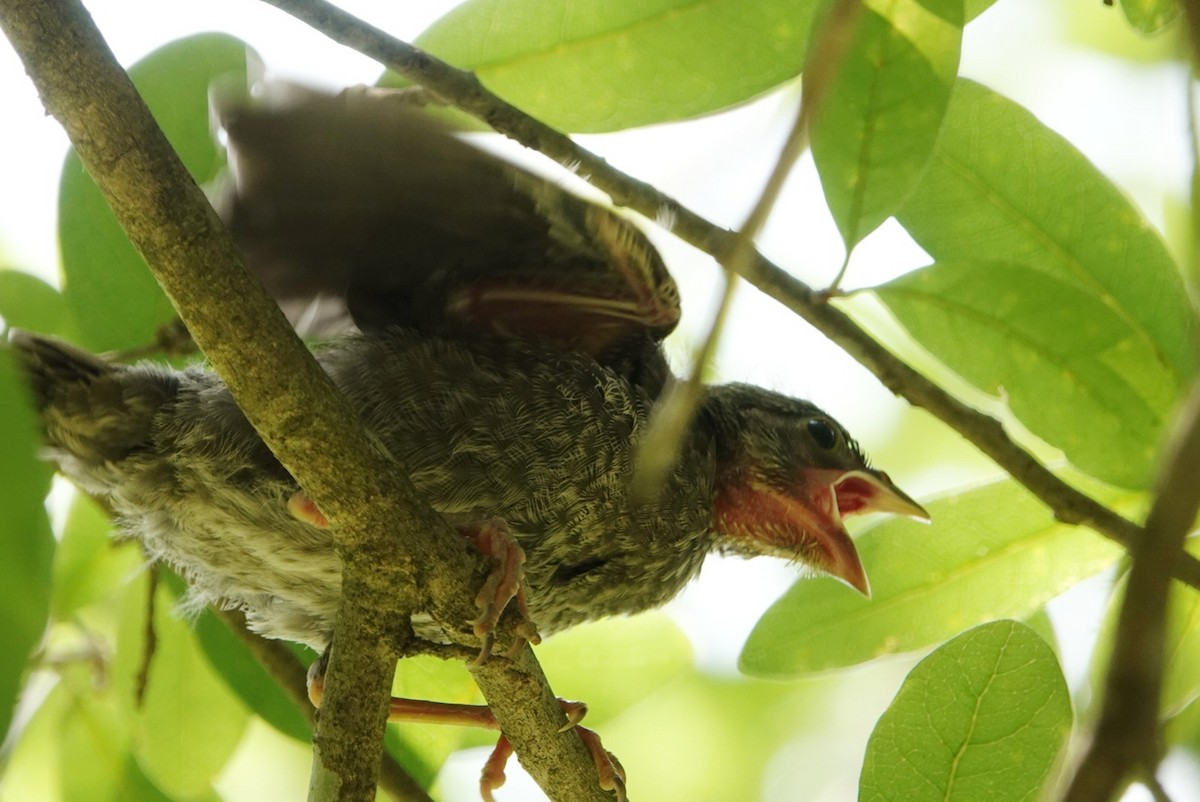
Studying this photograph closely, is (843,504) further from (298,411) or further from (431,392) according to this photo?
(298,411)

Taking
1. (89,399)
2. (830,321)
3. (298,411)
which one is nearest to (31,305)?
(89,399)

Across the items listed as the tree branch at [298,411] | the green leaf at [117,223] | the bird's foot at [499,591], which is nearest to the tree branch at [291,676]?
the tree branch at [298,411]

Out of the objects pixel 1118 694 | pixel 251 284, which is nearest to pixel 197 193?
pixel 251 284

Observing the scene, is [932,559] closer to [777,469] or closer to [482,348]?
[777,469]

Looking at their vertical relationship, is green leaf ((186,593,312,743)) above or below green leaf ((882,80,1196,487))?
below

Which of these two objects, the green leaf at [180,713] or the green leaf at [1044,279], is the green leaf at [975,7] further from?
the green leaf at [180,713]

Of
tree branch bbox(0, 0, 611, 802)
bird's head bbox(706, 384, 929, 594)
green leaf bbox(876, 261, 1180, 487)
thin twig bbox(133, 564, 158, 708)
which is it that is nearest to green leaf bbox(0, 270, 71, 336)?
thin twig bbox(133, 564, 158, 708)

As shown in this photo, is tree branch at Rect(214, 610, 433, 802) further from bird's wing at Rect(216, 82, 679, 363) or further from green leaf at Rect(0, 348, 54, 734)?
green leaf at Rect(0, 348, 54, 734)
